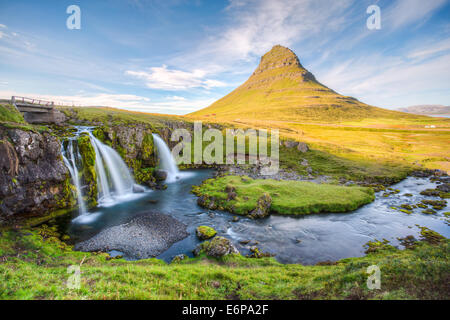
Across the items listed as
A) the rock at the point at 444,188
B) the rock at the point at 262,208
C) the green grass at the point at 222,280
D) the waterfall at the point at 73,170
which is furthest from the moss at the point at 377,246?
the waterfall at the point at 73,170

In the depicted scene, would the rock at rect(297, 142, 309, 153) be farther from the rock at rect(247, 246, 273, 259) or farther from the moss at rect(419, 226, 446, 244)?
the rock at rect(247, 246, 273, 259)

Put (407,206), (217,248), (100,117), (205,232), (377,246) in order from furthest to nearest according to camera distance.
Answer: (100,117) → (407,206) → (205,232) → (377,246) → (217,248)

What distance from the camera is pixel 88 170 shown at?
33.6 meters

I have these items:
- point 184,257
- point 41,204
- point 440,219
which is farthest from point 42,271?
point 440,219

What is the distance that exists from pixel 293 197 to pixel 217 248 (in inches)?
842

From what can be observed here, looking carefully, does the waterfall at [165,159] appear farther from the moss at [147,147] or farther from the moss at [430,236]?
the moss at [430,236]

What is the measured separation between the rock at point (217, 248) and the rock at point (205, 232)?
3494mm

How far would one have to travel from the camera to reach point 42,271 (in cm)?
1405

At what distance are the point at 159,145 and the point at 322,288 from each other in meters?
57.2

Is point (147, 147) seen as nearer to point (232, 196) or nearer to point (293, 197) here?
point (232, 196)

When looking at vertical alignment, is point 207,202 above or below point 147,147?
below

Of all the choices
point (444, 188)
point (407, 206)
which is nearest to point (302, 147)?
point (444, 188)
